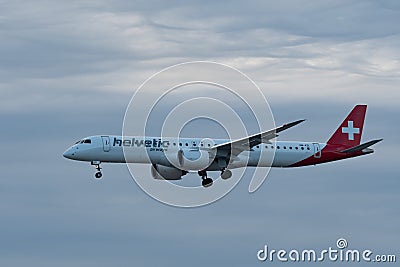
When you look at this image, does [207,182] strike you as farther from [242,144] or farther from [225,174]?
[242,144]

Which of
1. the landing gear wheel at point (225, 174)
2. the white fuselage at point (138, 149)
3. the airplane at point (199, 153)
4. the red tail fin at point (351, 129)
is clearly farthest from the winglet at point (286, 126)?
the red tail fin at point (351, 129)

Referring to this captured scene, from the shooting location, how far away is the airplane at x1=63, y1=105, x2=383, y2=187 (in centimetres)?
10419

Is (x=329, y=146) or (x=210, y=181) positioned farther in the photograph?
Result: (x=329, y=146)

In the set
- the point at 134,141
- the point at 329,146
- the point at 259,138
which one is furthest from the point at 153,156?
the point at 329,146

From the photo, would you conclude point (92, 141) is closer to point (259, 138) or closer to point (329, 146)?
point (259, 138)

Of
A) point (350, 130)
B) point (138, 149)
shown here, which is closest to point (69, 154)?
point (138, 149)

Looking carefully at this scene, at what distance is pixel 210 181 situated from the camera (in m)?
108

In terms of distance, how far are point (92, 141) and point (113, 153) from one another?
2142 millimetres

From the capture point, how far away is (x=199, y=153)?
106m

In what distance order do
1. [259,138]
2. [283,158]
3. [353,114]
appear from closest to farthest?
1. [259,138]
2. [283,158]
3. [353,114]

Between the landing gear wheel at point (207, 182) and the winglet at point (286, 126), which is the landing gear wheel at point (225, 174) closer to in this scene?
the landing gear wheel at point (207, 182)

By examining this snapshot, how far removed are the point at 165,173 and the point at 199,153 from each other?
4.56 metres

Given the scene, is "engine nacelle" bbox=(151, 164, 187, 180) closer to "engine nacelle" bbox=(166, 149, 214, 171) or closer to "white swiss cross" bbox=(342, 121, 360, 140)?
"engine nacelle" bbox=(166, 149, 214, 171)

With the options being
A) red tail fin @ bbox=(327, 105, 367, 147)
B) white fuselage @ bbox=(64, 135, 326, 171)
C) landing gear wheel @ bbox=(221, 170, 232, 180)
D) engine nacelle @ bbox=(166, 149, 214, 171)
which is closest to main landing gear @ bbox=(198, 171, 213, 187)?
white fuselage @ bbox=(64, 135, 326, 171)
